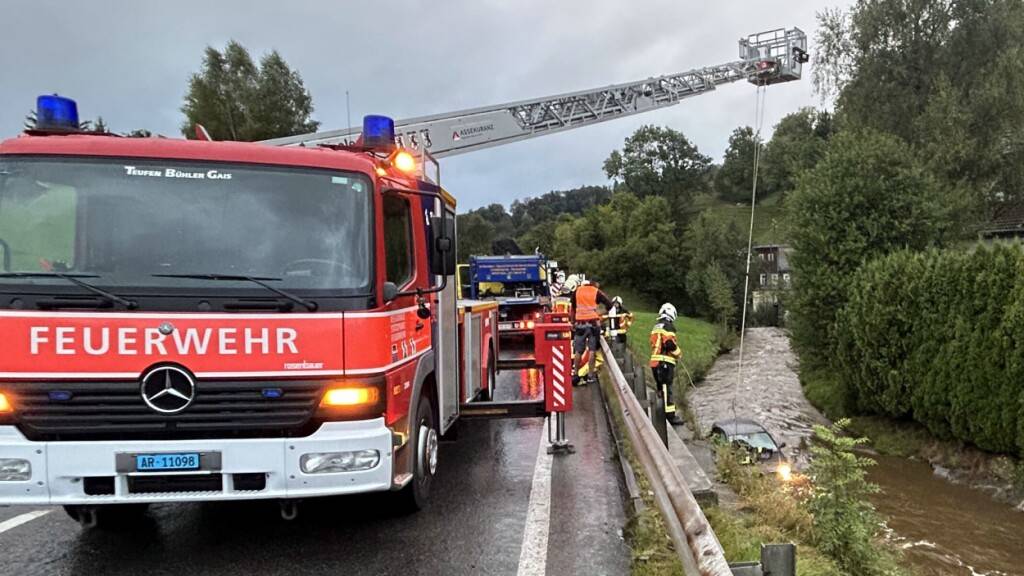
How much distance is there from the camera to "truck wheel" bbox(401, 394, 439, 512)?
17.1ft

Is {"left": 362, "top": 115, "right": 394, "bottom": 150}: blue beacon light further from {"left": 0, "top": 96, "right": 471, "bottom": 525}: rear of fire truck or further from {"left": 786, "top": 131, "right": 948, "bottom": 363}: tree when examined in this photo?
{"left": 786, "top": 131, "right": 948, "bottom": 363}: tree

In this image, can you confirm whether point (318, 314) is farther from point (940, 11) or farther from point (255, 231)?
point (940, 11)

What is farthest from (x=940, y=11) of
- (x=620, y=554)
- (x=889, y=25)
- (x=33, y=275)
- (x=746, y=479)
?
(x=33, y=275)

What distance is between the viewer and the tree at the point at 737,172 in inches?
3856

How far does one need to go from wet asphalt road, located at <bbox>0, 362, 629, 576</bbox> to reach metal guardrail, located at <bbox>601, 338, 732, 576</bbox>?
0.53 metres

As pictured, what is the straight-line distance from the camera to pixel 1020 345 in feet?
48.0

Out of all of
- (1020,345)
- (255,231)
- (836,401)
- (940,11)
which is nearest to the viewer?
(255,231)

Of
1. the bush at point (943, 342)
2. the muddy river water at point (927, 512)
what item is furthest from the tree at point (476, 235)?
the bush at point (943, 342)

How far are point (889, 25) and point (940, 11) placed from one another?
1.74 m

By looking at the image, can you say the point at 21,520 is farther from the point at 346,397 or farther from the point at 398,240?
the point at 398,240

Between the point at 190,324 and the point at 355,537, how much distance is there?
1976 mm

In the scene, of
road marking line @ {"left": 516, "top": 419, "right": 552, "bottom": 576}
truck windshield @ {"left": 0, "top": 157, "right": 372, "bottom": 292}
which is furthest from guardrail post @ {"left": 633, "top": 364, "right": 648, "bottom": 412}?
truck windshield @ {"left": 0, "top": 157, "right": 372, "bottom": 292}

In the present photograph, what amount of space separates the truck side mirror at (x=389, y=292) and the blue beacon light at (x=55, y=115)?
2.47 metres

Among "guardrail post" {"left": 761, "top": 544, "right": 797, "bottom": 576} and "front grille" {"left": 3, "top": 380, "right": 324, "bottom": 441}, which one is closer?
"guardrail post" {"left": 761, "top": 544, "right": 797, "bottom": 576}
